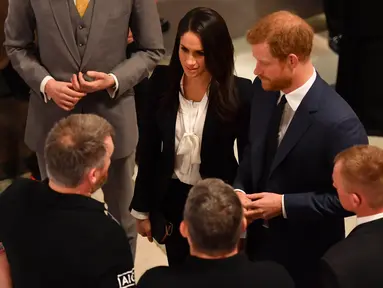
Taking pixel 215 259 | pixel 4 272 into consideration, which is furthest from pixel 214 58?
pixel 4 272

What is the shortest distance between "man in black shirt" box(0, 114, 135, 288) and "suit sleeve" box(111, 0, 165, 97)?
858mm

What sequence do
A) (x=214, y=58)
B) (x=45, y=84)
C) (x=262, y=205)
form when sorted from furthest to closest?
(x=45, y=84)
(x=214, y=58)
(x=262, y=205)

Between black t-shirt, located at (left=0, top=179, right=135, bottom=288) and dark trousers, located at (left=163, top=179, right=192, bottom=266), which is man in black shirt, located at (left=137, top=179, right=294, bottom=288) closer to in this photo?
black t-shirt, located at (left=0, top=179, right=135, bottom=288)

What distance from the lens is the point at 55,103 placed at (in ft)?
9.70

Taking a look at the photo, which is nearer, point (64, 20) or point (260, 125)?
point (260, 125)

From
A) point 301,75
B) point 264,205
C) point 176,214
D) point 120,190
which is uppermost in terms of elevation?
point 301,75

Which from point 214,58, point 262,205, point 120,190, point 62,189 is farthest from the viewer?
point 120,190

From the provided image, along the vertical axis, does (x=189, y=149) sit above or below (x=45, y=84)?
below

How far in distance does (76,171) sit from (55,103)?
3.32 ft

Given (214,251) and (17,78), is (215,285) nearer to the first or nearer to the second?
(214,251)

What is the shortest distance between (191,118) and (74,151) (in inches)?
29.1

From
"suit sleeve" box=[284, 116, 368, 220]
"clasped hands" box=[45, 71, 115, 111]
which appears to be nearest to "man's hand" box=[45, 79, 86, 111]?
"clasped hands" box=[45, 71, 115, 111]

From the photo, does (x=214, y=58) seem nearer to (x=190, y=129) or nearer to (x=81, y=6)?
(x=190, y=129)

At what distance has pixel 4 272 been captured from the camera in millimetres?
2111
